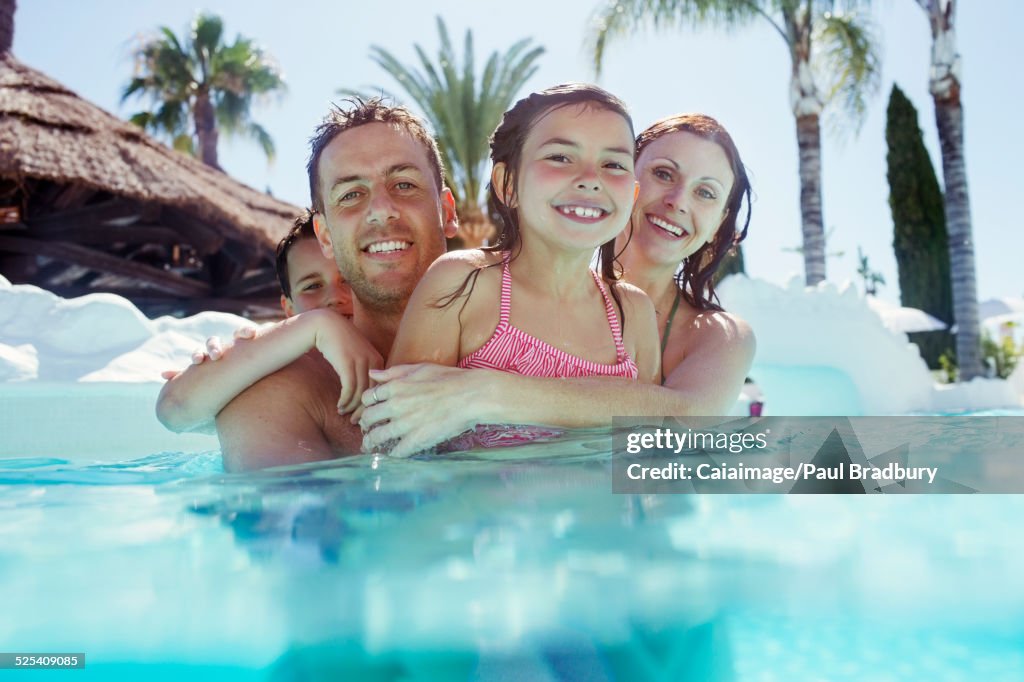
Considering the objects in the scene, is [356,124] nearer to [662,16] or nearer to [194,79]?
[662,16]

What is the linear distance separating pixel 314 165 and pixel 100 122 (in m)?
11.0

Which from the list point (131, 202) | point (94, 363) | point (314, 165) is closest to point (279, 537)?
point (314, 165)

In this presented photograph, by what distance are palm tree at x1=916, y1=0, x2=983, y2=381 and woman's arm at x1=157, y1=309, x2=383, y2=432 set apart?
13.5 metres

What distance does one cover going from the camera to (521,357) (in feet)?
8.12

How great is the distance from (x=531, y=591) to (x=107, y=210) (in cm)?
1249

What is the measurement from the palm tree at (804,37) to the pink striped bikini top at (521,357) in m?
12.5

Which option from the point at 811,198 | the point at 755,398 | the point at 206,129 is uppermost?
the point at 206,129

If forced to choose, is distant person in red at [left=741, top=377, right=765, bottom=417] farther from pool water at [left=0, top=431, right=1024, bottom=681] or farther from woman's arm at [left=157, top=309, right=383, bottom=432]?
pool water at [left=0, top=431, right=1024, bottom=681]

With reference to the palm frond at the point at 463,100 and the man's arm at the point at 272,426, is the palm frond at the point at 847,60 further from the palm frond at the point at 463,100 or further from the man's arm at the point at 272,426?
the man's arm at the point at 272,426

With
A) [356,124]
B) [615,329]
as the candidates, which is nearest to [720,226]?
[615,329]

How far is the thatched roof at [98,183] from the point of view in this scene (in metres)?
10.8

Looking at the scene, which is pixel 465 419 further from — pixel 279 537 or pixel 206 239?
pixel 206 239

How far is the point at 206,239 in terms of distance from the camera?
1254cm

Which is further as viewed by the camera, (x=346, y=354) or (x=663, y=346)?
(x=663, y=346)
